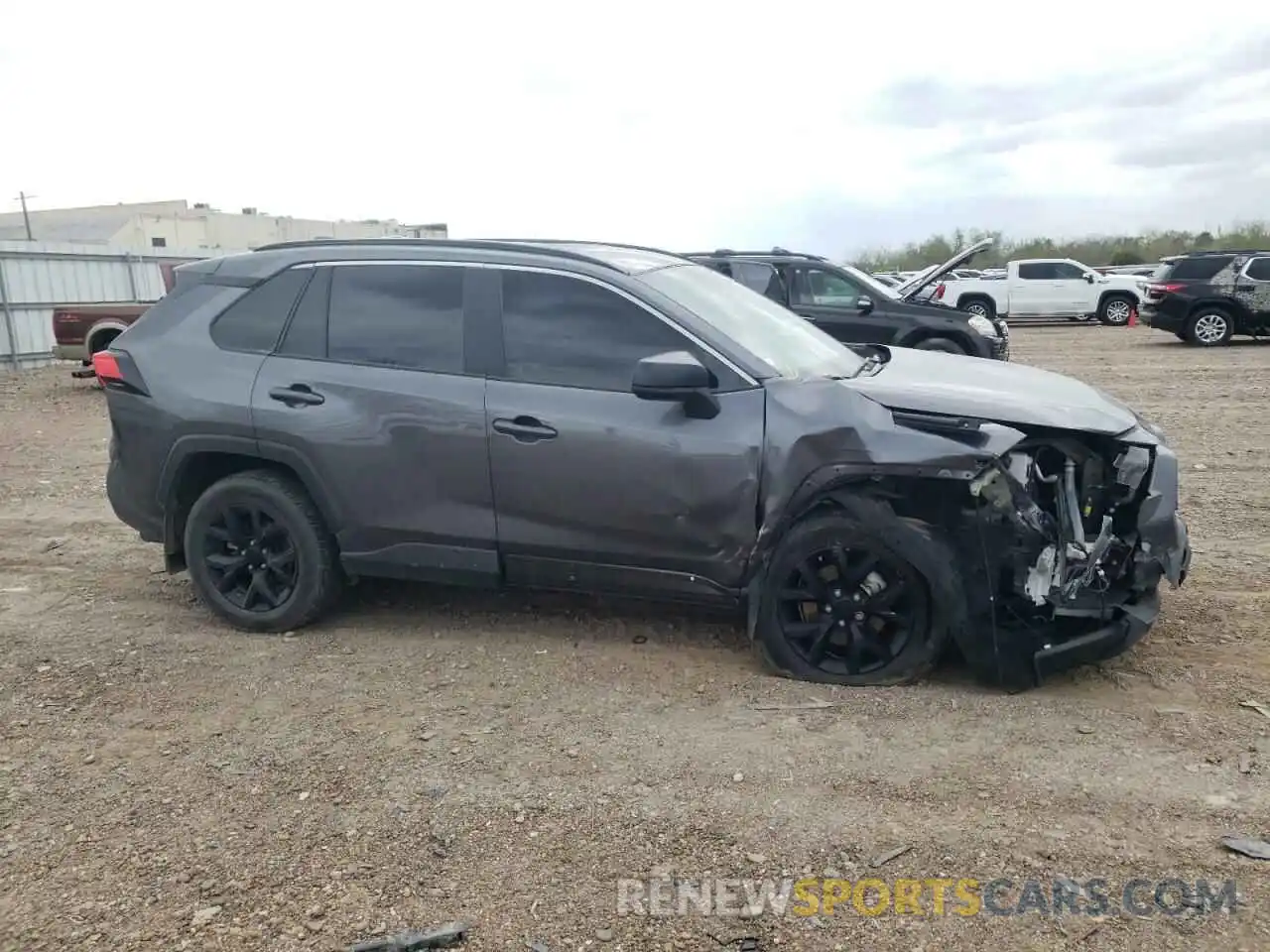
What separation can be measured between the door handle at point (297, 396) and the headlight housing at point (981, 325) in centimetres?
917

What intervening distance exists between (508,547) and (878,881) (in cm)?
223

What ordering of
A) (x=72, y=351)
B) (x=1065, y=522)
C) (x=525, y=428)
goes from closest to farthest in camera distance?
(x=1065, y=522), (x=525, y=428), (x=72, y=351)

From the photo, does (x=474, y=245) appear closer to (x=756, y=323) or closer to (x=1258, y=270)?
(x=756, y=323)

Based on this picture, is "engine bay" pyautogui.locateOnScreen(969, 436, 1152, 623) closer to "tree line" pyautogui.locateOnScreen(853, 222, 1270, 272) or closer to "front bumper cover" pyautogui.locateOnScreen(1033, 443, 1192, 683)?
"front bumper cover" pyautogui.locateOnScreen(1033, 443, 1192, 683)

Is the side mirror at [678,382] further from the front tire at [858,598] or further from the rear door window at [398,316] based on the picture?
the rear door window at [398,316]

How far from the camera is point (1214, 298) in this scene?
1809 centimetres

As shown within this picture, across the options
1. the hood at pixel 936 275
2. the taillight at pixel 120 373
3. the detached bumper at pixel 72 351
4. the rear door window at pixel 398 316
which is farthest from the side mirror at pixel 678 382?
the detached bumper at pixel 72 351

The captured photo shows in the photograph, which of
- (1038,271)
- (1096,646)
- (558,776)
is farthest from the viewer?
(1038,271)

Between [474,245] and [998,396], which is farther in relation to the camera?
[474,245]

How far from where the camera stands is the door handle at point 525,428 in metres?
4.38

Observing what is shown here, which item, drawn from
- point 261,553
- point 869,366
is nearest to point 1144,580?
point 869,366

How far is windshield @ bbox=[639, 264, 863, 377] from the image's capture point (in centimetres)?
448

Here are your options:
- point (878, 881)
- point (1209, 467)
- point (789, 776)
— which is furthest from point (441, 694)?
point (1209, 467)

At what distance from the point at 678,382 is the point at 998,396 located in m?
1.33
